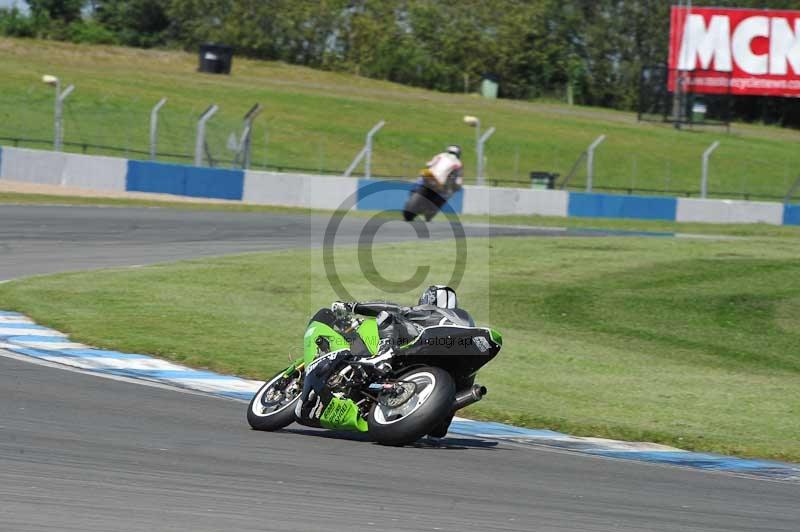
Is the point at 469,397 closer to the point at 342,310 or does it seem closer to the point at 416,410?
the point at 416,410

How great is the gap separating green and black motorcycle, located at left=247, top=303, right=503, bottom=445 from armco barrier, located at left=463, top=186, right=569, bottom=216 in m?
23.9

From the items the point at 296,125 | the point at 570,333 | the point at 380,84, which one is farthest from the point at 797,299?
the point at 380,84

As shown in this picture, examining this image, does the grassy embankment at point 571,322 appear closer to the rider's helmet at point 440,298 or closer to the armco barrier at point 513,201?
the rider's helmet at point 440,298

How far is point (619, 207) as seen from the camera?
34.4 m

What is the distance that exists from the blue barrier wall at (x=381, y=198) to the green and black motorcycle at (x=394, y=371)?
22.7 meters

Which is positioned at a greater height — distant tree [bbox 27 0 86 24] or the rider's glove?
distant tree [bbox 27 0 86 24]

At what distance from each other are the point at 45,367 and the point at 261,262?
27.3 feet

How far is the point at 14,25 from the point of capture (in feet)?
209

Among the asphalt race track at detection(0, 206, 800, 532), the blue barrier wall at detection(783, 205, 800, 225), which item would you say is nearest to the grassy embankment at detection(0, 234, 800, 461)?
the asphalt race track at detection(0, 206, 800, 532)

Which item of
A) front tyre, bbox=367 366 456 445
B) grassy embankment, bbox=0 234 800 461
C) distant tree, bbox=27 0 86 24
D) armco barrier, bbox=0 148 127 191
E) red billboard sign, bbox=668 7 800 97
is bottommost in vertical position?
grassy embankment, bbox=0 234 800 461

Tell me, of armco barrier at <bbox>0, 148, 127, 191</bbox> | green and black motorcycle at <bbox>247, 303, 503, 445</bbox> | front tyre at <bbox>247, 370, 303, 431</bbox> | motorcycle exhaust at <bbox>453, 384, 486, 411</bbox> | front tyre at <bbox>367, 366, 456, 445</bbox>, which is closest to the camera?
front tyre at <bbox>367, 366, 456, 445</bbox>

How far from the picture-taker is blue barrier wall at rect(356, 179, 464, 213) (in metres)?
31.2

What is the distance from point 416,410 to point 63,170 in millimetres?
24795

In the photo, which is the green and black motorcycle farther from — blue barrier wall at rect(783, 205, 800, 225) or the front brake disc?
blue barrier wall at rect(783, 205, 800, 225)
